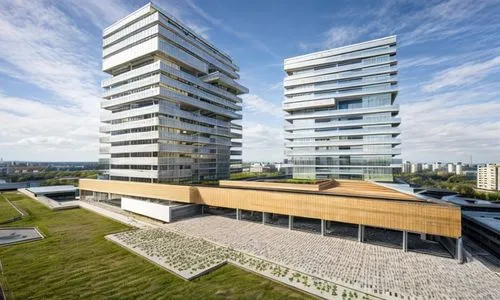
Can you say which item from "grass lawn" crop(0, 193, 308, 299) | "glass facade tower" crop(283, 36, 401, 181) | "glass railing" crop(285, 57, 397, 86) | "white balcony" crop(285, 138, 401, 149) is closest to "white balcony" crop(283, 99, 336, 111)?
"glass facade tower" crop(283, 36, 401, 181)

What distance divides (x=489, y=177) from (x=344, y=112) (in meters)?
113

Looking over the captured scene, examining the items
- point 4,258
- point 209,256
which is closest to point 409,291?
point 209,256

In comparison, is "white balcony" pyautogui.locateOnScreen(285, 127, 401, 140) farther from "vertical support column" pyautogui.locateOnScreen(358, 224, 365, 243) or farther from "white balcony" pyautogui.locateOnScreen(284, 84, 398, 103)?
"vertical support column" pyautogui.locateOnScreen(358, 224, 365, 243)

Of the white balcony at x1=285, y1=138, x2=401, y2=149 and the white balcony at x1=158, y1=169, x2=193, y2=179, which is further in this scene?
the white balcony at x1=285, y1=138, x2=401, y2=149

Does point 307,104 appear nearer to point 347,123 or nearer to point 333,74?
point 333,74

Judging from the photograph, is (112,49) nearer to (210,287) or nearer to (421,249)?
(210,287)

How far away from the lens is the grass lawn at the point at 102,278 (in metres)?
18.8

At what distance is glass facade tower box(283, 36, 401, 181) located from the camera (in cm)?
6297

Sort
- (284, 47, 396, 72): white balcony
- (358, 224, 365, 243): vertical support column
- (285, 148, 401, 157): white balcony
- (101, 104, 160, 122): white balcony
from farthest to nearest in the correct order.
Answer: (284, 47, 396, 72): white balcony < (285, 148, 401, 157): white balcony < (101, 104, 160, 122): white balcony < (358, 224, 365, 243): vertical support column

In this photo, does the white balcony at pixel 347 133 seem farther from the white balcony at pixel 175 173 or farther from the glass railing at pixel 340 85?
the white balcony at pixel 175 173

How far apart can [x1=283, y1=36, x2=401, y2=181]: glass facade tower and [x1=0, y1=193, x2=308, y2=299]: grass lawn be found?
5383cm

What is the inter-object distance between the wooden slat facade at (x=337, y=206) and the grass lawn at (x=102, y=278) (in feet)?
47.2

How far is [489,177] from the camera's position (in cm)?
11981

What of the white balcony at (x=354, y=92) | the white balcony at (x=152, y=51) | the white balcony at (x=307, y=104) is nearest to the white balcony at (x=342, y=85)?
the white balcony at (x=354, y=92)
